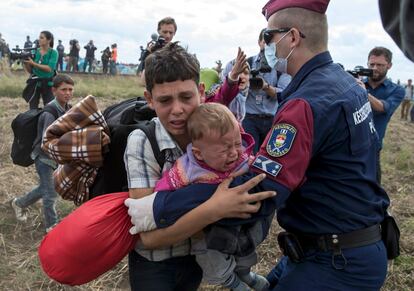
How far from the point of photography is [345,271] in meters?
2.09

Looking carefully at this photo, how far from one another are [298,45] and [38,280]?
10.5 ft

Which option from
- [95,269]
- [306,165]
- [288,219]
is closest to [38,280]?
Result: [95,269]

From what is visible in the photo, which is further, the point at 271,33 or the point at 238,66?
the point at 238,66

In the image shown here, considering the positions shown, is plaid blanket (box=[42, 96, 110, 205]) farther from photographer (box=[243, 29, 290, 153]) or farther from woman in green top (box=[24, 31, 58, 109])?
woman in green top (box=[24, 31, 58, 109])

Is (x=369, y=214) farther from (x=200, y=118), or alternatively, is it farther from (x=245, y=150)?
(x=200, y=118)

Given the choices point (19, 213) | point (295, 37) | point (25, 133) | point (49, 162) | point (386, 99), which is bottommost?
point (19, 213)

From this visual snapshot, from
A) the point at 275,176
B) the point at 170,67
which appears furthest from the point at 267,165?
the point at 170,67

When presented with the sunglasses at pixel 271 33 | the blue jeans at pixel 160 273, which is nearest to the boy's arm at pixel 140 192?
the blue jeans at pixel 160 273

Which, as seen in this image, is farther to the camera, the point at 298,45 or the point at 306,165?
the point at 298,45

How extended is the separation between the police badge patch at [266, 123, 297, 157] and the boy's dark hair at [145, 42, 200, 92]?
48 centimetres

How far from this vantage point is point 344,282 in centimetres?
210

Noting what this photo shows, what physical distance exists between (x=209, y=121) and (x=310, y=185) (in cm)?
51

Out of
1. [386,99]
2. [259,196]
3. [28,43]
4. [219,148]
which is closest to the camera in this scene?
[259,196]

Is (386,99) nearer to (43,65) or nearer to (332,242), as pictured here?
(332,242)
